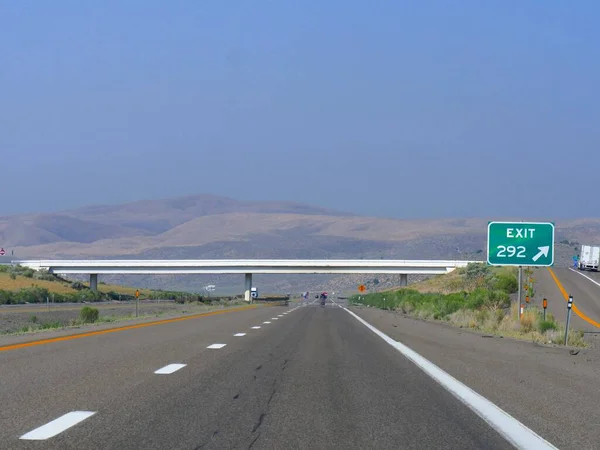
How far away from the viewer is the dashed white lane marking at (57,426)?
8266 millimetres

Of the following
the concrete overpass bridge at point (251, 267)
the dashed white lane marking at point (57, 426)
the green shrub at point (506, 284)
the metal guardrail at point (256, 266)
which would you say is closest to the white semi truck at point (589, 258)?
the concrete overpass bridge at point (251, 267)

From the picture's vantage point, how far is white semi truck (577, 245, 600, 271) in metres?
90.7

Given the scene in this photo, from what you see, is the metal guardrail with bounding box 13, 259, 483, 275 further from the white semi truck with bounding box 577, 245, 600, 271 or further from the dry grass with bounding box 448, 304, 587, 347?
the dry grass with bounding box 448, 304, 587, 347

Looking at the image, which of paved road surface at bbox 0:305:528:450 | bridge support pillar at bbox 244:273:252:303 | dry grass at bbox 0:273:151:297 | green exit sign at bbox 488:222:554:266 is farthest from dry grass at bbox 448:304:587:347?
bridge support pillar at bbox 244:273:252:303

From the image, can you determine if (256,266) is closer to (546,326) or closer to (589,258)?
(589,258)

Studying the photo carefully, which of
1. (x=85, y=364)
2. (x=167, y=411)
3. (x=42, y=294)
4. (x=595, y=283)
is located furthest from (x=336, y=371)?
(x=42, y=294)

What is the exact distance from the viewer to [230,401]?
10.8 m

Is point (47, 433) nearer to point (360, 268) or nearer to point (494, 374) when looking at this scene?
point (494, 374)

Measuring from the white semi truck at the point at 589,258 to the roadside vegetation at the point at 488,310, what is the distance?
48.2 feet

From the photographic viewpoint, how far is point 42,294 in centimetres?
8162

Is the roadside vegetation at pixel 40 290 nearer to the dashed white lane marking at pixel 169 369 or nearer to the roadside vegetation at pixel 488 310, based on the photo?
the roadside vegetation at pixel 488 310

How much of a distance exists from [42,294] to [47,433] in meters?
76.2

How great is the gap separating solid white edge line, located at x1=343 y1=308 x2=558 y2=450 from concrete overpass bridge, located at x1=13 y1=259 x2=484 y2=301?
3669 inches

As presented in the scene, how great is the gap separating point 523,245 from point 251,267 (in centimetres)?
8060
